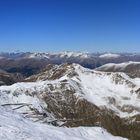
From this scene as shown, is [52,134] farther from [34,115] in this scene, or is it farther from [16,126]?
[34,115]

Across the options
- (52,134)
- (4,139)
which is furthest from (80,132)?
(4,139)

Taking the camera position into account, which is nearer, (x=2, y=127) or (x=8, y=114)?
(x=2, y=127)

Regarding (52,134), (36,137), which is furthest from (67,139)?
(36,137)

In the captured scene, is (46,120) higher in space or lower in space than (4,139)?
lower

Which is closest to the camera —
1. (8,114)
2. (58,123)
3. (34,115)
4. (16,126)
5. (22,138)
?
(22,138)

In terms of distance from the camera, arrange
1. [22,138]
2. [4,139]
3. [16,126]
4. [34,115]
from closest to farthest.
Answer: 1. [4,139]
2. [22,138]
3. [16,126]
4. [34,115]

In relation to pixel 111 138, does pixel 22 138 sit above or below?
above

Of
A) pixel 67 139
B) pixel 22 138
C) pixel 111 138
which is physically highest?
pixel 22 138

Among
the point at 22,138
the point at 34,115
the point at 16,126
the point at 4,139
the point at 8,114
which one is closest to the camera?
the point at 4,139

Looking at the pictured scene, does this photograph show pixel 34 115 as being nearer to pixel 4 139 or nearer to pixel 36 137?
pixel 36 137
